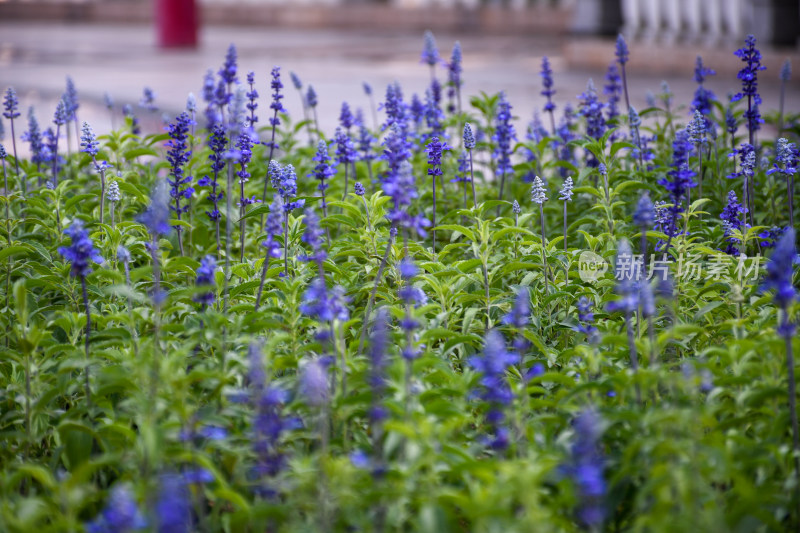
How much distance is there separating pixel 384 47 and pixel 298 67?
11.0ft

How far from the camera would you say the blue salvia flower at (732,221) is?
3.44 metres

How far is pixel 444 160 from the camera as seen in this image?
501cm

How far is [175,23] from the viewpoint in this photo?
57.2 ft

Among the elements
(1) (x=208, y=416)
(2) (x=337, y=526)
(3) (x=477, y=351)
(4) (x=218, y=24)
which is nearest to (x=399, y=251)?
Result: (3) (x=477, y=351)

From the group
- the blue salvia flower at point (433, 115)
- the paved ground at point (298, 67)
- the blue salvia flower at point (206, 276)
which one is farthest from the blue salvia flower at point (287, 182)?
the paved ground at point (298, 67)

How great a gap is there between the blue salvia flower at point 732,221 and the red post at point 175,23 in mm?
15376

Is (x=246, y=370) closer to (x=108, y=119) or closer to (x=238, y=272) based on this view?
(x=238, y=272)

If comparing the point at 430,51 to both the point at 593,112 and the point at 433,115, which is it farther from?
the point at 593,112

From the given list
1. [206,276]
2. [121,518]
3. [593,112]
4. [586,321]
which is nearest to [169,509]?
[121,518]

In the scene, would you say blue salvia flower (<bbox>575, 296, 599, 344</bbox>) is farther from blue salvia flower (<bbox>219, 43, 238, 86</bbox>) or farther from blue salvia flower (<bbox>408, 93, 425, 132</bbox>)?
blue salvia flower (<bbox>408, 93, 425, 132</bbox>)

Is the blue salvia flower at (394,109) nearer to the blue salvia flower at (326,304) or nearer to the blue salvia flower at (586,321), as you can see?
the blue salvia flower at (586,321)

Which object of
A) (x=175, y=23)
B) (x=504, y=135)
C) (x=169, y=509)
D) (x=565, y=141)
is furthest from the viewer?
(x=175, y=23)

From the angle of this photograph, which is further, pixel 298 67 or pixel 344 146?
pixel 298 67

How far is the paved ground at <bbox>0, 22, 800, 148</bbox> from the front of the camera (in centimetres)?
1027
